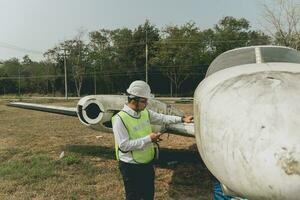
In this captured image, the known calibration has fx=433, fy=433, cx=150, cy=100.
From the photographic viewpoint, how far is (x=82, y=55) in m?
59.0

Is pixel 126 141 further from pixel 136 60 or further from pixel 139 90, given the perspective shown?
pixel 136 60

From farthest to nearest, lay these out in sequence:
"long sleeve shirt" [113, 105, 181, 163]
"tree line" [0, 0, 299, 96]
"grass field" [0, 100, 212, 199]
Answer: "tree line" [0, 0, 299, 96] < "grass field" [0, 100, 212, 199] < "long sleeve shirt" [113, 105, 181, 163]

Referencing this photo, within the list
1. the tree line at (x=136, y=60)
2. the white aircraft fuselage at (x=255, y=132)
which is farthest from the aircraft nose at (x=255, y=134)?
the tree line at (x=136, y=60)

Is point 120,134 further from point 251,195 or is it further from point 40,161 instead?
point 40,161

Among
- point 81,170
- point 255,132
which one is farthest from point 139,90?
point 81,170

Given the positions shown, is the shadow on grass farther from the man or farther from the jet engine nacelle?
the man

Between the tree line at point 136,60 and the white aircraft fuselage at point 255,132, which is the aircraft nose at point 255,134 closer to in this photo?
the white aircraft fuselage at point 255,132

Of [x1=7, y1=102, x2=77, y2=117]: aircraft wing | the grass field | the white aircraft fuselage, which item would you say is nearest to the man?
the white aircraft fuselage

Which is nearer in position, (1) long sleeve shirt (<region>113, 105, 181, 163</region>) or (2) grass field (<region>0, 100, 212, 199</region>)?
(1) long sleeve shirt (<region>113, 105, 181, 163</region>)

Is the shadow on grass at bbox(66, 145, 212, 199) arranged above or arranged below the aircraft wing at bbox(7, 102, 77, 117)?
below

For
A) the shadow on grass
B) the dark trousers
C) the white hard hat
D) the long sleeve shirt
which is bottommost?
the shadow on grass

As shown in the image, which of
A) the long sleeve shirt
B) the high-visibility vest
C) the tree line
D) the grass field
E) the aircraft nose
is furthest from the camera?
the tree line

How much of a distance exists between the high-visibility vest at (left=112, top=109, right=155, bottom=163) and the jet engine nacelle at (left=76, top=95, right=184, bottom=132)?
3.15m

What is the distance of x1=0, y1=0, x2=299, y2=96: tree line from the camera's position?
5075 centimetres
